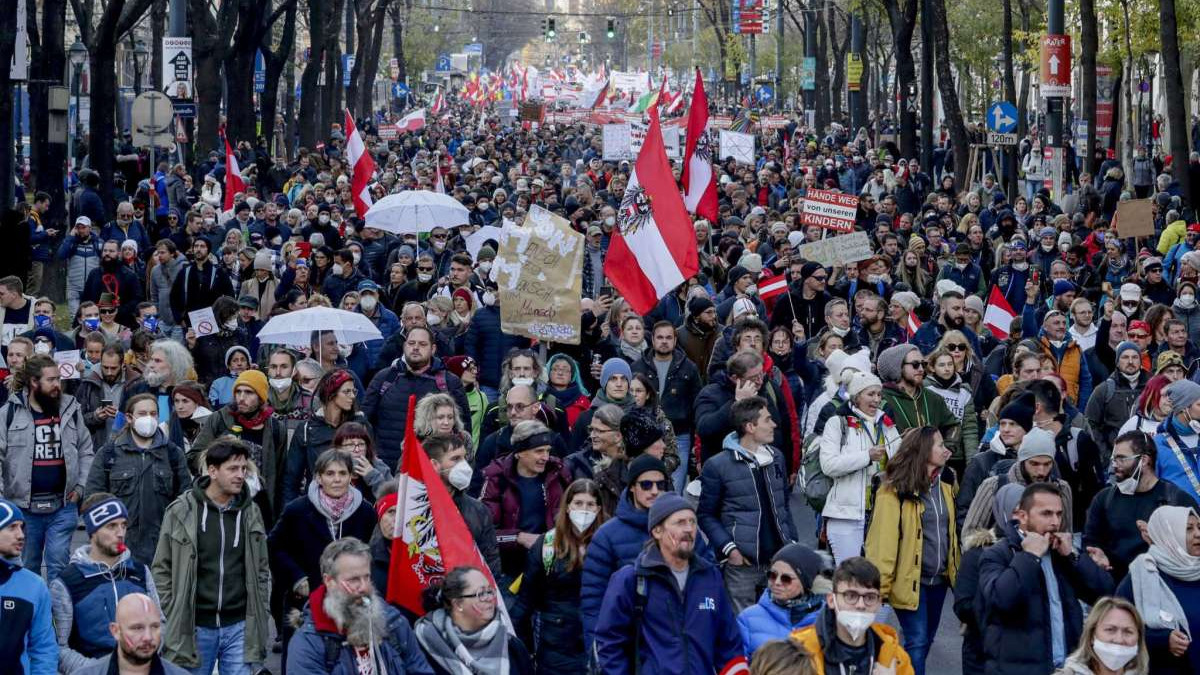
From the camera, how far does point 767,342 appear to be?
13078mm

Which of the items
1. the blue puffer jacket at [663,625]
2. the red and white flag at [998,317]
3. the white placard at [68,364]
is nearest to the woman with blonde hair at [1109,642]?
the blue puffer jacket at [663,625]

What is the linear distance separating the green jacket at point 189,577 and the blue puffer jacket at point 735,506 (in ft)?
6.11

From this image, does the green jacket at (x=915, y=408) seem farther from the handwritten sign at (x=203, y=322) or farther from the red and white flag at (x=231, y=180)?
the red and white flag at (x=231, y=180)

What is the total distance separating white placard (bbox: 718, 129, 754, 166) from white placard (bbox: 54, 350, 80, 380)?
24.9 m

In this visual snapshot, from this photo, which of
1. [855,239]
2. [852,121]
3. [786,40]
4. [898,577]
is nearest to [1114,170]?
[855,239]

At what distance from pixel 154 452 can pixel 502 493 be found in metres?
1.84

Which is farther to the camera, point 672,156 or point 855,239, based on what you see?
point 672,156

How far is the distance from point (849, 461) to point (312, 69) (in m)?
39.2

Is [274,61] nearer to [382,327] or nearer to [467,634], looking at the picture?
[382,327]

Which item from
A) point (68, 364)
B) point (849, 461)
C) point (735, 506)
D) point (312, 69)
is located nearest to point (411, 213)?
point (68, 364)

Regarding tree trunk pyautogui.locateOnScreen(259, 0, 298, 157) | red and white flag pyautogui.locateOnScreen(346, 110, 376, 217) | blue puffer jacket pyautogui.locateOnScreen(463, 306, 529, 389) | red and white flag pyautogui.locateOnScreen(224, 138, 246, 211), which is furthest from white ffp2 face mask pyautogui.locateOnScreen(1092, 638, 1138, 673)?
tree trunk pyautogui.locateOnScreen(259, 0, 298, 157)

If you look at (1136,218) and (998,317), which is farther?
(1136,218)

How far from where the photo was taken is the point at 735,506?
9.30 m

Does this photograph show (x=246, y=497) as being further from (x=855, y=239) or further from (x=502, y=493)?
(x=855, y=239)
